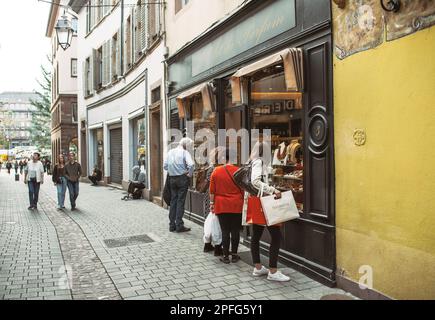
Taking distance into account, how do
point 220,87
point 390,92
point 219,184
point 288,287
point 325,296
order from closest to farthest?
point 390,92 < point 325,296 < point 288,287 < point 219,184 < point 220,87

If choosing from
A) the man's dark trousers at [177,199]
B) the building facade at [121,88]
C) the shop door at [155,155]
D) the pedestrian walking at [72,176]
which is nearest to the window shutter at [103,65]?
the building facade at [121,88]

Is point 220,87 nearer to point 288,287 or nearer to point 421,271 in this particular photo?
point 288,287

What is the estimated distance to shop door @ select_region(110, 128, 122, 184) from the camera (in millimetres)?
19406

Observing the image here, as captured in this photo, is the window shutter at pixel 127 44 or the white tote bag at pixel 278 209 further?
the window shutter at pixel 127 44

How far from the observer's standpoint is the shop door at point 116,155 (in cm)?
1941

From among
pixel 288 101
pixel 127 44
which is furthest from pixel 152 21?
pixel 288 101

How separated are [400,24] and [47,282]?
499 cm

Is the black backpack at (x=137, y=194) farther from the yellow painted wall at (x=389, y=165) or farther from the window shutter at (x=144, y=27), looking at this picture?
the yellow painted wall at (x=389, y=165)

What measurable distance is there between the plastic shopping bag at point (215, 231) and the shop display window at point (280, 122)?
1.12 meters

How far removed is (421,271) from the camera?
3840 millimetres

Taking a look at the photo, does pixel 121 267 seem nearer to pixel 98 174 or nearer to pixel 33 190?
pixel 33 190

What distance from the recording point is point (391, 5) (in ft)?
13.4

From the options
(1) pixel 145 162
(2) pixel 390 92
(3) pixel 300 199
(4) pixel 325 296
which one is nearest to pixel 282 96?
(3) pixel 300 199

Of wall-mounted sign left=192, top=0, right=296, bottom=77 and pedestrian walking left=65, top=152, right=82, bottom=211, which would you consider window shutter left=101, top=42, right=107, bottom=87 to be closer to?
pedestrian walking left=65, top=152, right=82, bottom=211
